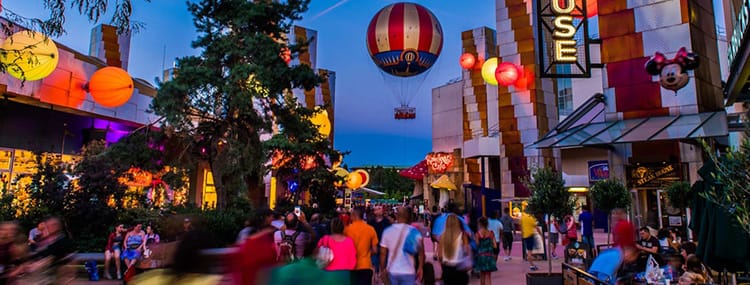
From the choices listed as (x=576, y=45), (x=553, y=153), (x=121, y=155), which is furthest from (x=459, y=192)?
(x=121, y=155)

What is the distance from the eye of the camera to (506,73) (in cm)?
2389

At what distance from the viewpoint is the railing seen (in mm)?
5269

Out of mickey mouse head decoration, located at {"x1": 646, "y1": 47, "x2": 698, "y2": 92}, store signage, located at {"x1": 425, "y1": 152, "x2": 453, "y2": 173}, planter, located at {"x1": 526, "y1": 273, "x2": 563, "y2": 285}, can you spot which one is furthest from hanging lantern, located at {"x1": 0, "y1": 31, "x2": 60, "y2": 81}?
store signage, located at {"x1": 425, "y1": 152, "x2": 453, "y2": 173}

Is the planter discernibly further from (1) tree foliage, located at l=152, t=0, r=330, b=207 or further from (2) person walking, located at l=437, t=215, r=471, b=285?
(1) tree foliage, located at l=152, t=0, r=330, b=207

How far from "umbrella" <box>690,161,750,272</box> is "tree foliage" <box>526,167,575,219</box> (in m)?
5.24

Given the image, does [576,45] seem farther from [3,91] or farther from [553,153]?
[3,91]

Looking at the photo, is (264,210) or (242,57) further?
(242,57)

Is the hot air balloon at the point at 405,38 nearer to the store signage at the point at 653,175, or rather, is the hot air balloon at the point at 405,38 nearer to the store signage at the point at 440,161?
the store signage at the point at 653,175

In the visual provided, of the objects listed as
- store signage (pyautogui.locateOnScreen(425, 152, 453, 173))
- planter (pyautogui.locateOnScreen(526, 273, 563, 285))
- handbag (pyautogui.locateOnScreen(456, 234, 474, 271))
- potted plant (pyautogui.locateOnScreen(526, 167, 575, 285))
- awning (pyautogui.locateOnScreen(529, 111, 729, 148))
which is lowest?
planter (pyautogui.locateOnScreen(526, 273, 563, 285))

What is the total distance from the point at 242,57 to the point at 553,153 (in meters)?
16.9

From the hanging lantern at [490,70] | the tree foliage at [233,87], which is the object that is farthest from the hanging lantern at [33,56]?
the hanging lantern at [490,70]

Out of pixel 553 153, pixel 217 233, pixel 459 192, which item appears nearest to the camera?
pixel 217 233

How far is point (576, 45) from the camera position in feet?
54.1

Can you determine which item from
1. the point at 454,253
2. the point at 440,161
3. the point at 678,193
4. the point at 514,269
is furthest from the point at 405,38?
the point at 440,161
